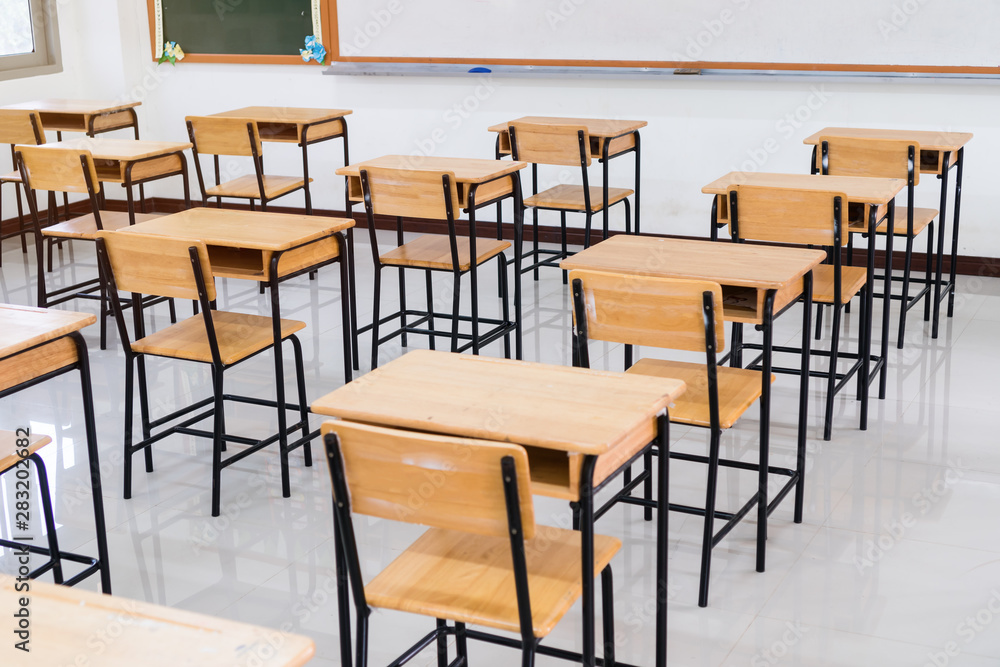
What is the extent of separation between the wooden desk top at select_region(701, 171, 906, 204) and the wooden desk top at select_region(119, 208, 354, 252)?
1.33 meters

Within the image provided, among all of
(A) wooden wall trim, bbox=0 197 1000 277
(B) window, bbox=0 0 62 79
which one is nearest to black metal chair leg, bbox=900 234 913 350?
(A) wooden wall trim, bbox=0 197 1000 277

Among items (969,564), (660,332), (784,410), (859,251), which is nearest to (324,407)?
(660,332)

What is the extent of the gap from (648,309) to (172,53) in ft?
19.4

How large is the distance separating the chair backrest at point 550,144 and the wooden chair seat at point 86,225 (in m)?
1.72

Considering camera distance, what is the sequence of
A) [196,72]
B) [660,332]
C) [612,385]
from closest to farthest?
1. [612,385]
2. [660,332]
3. [196,72]

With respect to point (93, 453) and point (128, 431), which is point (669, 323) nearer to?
point (93, 453)

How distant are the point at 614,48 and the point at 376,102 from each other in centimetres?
167

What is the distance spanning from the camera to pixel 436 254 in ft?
14.0

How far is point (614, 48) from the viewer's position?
6254 mm

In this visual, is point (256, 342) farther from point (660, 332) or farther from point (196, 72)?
point (196, 72)

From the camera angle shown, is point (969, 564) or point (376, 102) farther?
point (376, 102)

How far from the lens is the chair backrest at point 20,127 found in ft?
18.9

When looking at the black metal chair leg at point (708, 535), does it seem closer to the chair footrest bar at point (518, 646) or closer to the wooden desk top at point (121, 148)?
the chair footrest bar at point (518, 646)

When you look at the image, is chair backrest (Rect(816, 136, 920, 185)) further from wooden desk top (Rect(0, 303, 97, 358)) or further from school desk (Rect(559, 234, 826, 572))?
wooden desk top (Rect(0, 303, 97, 358))
